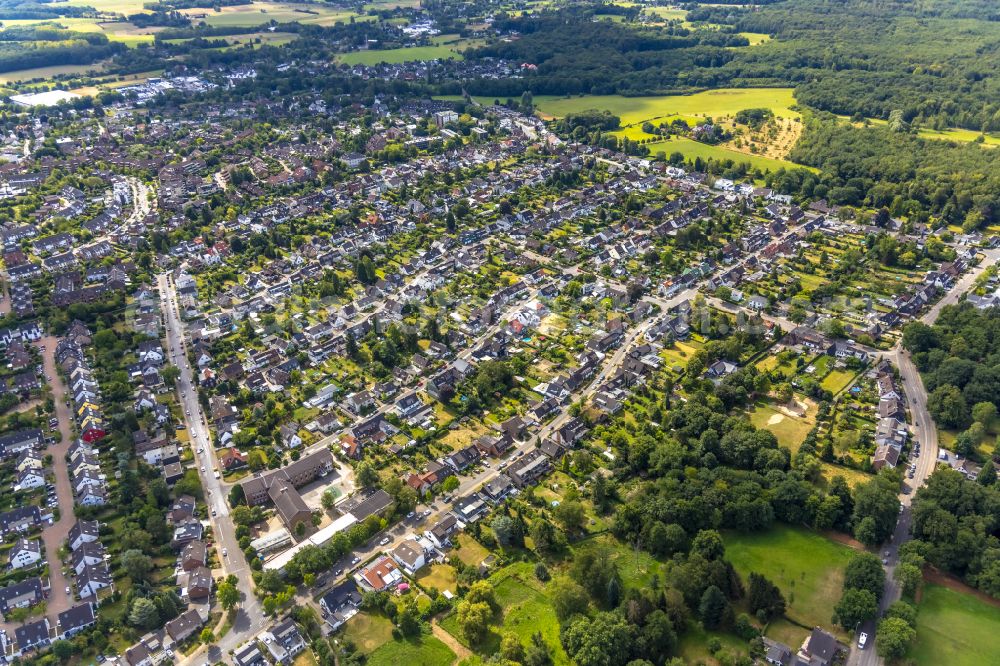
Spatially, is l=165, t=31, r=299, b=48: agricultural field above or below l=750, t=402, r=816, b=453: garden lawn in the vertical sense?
above

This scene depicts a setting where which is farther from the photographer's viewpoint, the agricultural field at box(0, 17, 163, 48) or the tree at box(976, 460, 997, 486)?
the agricultural field at box(0, 17, 163, 48)

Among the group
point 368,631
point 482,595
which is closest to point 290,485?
point 368,631

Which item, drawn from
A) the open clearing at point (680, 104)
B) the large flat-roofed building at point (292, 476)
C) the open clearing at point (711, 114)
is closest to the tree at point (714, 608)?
the large flat-roofed building at point (292, 476)

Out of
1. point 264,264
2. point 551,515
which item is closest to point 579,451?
point 551,515

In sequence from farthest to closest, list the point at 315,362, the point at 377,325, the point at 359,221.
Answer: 1. the point at 359,221
2. the point at 377,325
3. the point at 315,362

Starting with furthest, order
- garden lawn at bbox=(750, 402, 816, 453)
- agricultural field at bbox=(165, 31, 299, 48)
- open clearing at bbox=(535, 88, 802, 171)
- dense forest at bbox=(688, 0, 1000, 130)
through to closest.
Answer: agricultural field at bbox=(165, 31, 299, 48) < dense forest at bbox=(688, 0, 1000, 130) < open clearing at bbox=(535, 88, 802, 171) < garden lawn at bbox=(750, 402, 816, 453)

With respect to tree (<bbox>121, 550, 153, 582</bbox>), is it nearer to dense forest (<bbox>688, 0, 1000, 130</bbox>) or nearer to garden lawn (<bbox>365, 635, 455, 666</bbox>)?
garden lawn (<bbox>365, 635, 455, 666</bbox>)

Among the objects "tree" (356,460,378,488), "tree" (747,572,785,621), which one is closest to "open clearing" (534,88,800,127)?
"tree" (356,460,378,488)

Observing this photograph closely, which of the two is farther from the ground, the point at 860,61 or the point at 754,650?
the point at 860,61

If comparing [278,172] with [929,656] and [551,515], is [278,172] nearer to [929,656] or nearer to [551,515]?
[551,515]
